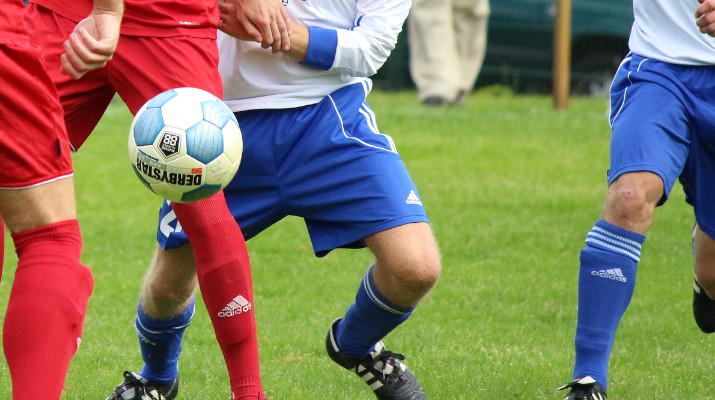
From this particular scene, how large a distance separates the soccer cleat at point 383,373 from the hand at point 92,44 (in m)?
1.59

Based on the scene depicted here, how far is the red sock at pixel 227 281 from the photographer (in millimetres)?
3693

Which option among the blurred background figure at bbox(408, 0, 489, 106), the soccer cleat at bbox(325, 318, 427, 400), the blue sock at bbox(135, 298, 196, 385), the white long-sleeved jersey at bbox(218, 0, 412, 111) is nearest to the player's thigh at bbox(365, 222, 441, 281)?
the soccer cleat at bbox(325, 318, 427, 400)

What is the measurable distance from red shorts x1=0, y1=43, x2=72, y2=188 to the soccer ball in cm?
48

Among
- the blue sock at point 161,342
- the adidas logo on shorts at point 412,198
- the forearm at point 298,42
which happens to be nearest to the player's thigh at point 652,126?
the adidas logo on shorts at point 412,198

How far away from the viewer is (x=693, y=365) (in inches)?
193

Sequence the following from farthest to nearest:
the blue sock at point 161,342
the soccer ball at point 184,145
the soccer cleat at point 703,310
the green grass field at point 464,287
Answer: the soccer cleat at point 703,310, the green grass field at point 464,287, the blue sock at point 161,342, the soccer ball at point 184,145

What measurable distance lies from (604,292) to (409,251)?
2.42ft

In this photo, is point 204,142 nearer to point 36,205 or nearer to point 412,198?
point 36,205

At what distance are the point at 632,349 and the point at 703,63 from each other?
1.44 m

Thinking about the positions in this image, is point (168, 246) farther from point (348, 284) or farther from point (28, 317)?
point (348, 284)

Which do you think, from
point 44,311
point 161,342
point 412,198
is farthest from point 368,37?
point 44,311

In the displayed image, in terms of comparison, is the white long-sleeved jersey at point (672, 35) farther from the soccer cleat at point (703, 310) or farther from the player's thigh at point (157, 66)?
the player's thigh at point (157, 66)

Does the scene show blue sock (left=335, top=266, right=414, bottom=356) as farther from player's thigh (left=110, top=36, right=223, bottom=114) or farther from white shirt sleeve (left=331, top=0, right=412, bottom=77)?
player's thigh (left=110, top=36, right=223, bottom=114)

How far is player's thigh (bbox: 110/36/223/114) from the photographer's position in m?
3.80
